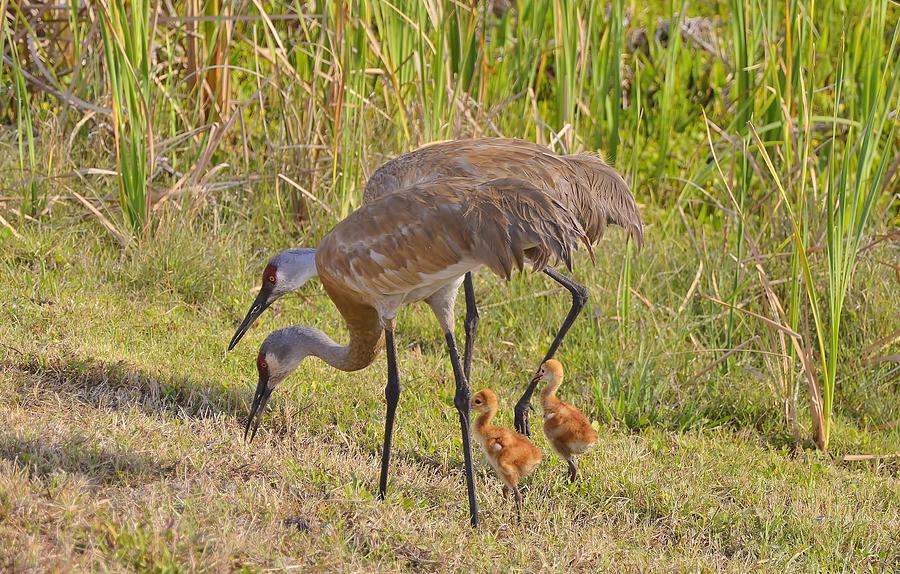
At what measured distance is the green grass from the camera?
3.92 metres

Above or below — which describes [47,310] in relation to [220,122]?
below

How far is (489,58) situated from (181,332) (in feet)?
10.2

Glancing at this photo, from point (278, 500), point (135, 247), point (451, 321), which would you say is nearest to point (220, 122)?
point (135, 247)

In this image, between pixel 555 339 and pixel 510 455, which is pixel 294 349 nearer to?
pixel 510 455

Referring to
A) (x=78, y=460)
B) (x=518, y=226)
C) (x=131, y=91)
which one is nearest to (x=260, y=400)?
(x=78, y=460)

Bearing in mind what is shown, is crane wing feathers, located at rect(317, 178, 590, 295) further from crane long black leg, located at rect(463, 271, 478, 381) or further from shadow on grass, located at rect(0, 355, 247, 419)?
shadow on grass, located at rect(0, 355, 247, 419)

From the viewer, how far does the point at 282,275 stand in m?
5.07

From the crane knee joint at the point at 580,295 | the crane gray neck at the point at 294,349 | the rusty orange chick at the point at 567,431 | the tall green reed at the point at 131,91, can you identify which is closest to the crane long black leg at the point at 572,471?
the rusty orange chick at the point at 567,431

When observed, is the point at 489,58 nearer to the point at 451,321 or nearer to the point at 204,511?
the point at 451,321

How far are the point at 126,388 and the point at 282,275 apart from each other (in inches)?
34.5

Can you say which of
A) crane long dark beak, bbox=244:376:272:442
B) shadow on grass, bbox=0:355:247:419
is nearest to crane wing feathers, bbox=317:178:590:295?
crane long dark beak, bbox=244:376:272:442

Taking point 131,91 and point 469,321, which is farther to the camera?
point 131,91

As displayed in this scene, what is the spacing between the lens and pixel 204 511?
13.0 feet

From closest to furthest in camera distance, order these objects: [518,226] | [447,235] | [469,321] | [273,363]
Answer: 1. [518,226]
2. [447,235]
3. [273,363]
4. [469,321]
